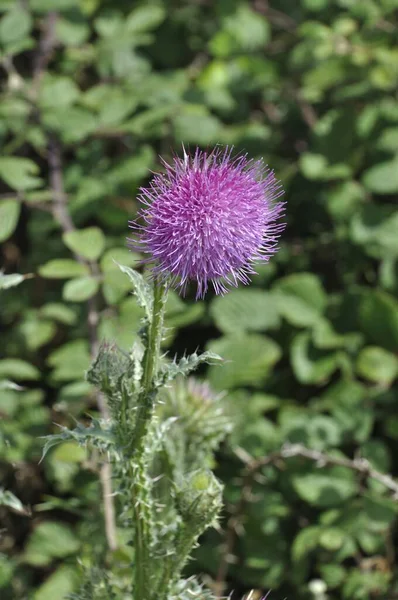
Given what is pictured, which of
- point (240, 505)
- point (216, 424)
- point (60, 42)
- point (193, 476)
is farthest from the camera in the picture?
point (60, 42)

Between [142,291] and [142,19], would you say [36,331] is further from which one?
[142,291]

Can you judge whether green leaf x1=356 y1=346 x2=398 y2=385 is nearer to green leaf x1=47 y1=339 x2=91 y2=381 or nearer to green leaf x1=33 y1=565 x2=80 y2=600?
green leaf x1=47 y1=339 x2=91 y2=381

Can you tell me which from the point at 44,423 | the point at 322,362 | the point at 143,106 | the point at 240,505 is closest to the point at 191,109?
the point at 143,106

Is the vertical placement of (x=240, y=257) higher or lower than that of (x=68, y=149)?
higher

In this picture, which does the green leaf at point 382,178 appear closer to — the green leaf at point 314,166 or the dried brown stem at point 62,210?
the green leaf at point 314,166

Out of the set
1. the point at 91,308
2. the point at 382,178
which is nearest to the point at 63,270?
the point at 91,308

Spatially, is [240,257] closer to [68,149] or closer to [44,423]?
[44,423]

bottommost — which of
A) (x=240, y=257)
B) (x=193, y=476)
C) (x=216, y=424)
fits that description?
(x=216, y=424)
